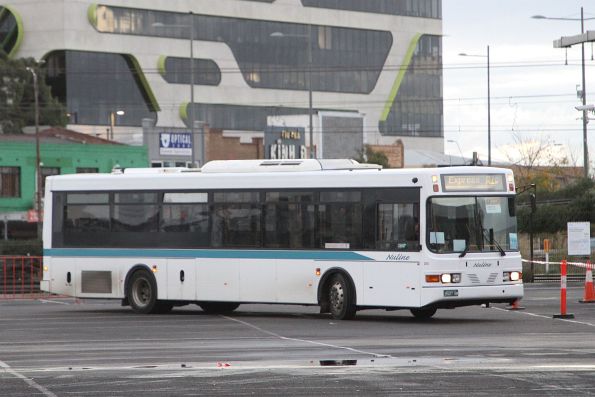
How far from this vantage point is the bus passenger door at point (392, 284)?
24.7m

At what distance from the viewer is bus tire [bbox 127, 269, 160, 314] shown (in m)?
28.4

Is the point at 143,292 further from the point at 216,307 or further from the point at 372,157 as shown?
the point at 372,157

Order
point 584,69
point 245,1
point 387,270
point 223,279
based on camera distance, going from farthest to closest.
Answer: point 245,1, point 584,69, point 223,279, point 387,270

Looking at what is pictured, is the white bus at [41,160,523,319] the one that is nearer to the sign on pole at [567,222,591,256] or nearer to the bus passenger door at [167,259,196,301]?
the bus passenger door at [167,259,196,301]

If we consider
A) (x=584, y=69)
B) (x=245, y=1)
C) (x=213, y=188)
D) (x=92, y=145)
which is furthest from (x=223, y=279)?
(x=245, y=1)

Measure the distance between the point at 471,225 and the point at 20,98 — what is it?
7479 centimetres

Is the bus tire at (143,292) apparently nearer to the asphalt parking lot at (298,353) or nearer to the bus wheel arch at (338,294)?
the asphalt parking lot at (298,353)

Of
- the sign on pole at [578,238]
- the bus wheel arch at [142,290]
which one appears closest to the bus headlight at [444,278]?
the bus wheel arch at [142,290]

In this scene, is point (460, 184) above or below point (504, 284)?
above

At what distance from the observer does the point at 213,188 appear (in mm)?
27781

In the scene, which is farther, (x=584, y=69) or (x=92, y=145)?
(x=92, y=145)

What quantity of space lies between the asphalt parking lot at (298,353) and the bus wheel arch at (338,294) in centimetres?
27

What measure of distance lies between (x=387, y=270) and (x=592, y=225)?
35673 mm

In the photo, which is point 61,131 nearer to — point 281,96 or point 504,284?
point 281,96
